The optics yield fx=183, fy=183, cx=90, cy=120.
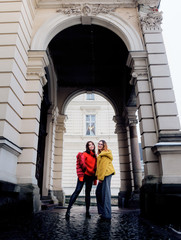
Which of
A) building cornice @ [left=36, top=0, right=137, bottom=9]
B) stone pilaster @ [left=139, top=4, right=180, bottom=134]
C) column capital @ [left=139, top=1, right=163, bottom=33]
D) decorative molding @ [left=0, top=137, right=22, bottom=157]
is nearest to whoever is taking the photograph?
decorative molding @ [left=0, top=137, right=22, bottom=157]

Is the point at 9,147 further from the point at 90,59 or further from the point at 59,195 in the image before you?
the point at 90,59

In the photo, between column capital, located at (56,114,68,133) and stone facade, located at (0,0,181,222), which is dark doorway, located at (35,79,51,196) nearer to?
stone facade, located at (0,0,181,222)

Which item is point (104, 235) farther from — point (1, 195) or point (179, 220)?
point (1, 195)

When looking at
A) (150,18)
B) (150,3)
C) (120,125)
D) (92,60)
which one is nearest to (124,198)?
(120,125)

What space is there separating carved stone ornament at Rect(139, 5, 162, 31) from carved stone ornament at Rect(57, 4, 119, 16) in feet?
3.69

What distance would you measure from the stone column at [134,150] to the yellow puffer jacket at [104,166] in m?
5.41

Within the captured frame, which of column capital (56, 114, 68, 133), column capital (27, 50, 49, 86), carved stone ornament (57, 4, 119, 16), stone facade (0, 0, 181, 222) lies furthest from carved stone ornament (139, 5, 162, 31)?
column capital (56, 114, 68, 133)

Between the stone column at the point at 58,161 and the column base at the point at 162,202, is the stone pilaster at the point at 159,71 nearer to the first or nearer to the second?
the column base at the point at 162,202

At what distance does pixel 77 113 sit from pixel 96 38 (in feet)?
46.5

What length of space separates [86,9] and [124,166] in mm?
8006

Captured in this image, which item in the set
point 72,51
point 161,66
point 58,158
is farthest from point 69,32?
point 58,158

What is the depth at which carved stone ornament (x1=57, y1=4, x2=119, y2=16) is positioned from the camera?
23.5ft

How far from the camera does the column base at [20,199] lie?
14.0 feet

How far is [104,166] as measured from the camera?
4.08 m
